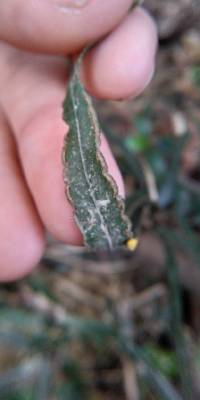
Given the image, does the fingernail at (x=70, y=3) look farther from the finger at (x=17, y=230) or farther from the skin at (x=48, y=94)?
the finger at (x=17, y=230)

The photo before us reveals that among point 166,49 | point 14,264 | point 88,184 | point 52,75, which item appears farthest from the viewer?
point 166,49

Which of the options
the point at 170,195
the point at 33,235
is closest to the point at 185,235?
the point at 170,195

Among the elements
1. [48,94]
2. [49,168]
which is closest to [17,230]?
[49,168]

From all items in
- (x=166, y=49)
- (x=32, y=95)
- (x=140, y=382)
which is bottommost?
(x=140, y=382)

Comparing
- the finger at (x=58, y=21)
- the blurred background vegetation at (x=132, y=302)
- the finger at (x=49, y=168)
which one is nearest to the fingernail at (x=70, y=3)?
the finger at (x=58, y=21)

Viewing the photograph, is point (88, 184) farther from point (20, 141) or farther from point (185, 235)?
point (185, 235)
